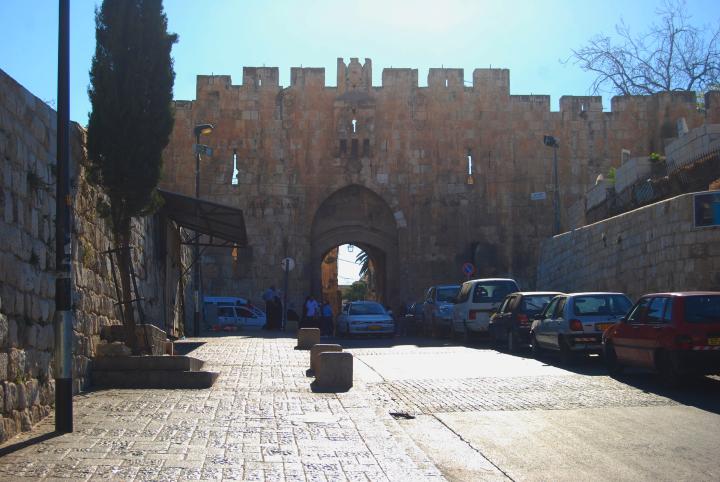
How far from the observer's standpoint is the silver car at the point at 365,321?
88.6 ft

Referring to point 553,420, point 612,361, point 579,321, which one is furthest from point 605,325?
point 553,420

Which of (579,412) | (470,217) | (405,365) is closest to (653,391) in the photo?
(579,412)

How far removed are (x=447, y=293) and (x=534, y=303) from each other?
844cm

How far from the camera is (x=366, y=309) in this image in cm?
2825

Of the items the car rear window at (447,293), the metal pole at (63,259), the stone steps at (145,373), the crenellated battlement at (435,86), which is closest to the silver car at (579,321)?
the stone steps at (145,373)

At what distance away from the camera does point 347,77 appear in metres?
36.3

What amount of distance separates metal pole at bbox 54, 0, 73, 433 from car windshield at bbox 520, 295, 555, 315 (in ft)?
42.0

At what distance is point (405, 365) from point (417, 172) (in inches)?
830

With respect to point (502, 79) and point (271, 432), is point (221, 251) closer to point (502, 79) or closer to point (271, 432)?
point (502, 79)

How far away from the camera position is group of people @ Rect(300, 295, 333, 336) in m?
29.6

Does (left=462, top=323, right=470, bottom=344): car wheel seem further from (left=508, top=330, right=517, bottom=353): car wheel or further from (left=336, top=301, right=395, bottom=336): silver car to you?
(left=336, top=301, right=395, bottom=336): silver car

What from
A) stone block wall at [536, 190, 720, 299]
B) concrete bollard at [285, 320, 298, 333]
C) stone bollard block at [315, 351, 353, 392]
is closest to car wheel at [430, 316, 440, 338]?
stone block wall at [536, 190, 720, 299]

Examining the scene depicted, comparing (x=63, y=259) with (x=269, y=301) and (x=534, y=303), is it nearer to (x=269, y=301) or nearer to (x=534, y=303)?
(x=534, y=303)

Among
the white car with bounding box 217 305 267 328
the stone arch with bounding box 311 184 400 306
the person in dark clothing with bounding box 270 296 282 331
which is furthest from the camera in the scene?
the stone arch with bounding box 311 184 400 306
